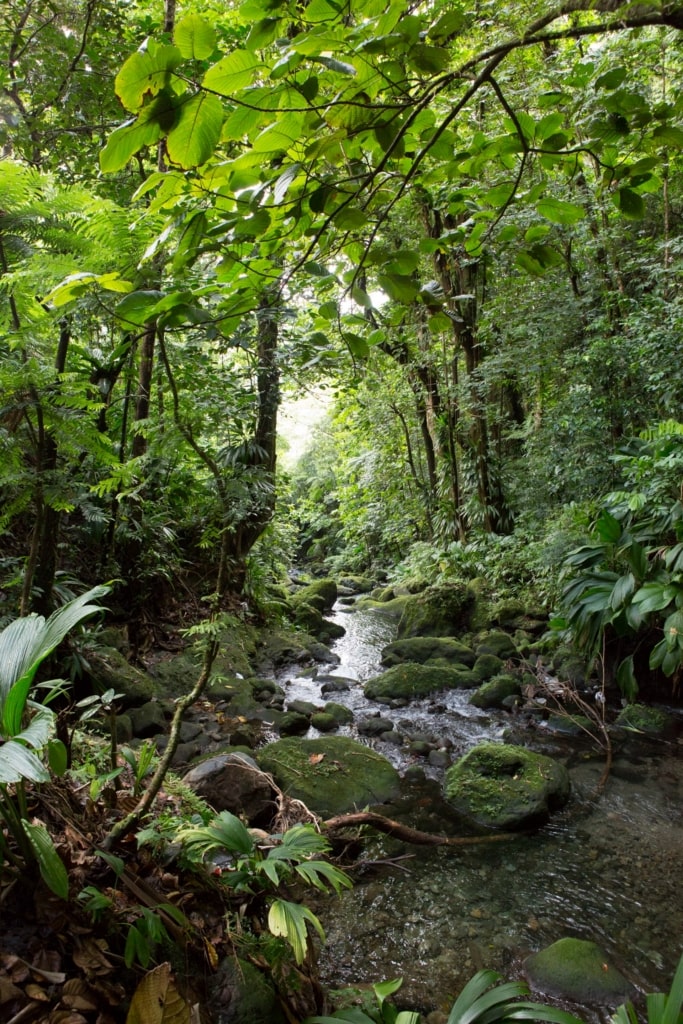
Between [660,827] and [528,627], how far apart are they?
3.59m

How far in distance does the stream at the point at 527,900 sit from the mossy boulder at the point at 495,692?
4.41 feet

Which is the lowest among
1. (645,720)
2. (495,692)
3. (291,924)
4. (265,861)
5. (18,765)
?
(645,720)

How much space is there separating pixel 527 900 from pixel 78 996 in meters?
2.36

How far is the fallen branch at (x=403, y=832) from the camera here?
309 centimetres

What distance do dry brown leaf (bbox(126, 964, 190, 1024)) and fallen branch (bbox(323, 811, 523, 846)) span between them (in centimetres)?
159

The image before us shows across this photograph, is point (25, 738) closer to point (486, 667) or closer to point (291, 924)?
Answer: point (291, 924)

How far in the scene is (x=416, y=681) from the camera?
5.98 metres

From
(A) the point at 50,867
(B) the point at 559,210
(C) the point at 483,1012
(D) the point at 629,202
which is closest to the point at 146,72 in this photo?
(B) the point at 559,210

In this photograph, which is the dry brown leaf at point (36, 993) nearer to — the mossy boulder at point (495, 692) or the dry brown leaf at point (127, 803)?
the dry brown leaf at point (127, 803)

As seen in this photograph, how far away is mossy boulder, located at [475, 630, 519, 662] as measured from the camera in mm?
6707

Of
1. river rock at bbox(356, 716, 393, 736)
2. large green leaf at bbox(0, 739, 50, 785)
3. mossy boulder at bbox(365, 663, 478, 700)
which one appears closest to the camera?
large green leaf at bbox(0, 739, 50, 785)

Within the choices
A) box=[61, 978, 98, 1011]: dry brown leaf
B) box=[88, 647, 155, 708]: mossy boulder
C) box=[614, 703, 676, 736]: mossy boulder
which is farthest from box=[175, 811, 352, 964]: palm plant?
box=[614, 703, 676, 736]: mossy boulder

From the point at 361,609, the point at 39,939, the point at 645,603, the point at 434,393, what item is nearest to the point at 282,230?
the point at 39,939

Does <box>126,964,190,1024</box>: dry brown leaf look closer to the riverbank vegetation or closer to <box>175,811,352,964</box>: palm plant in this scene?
the riverbank vegetation
